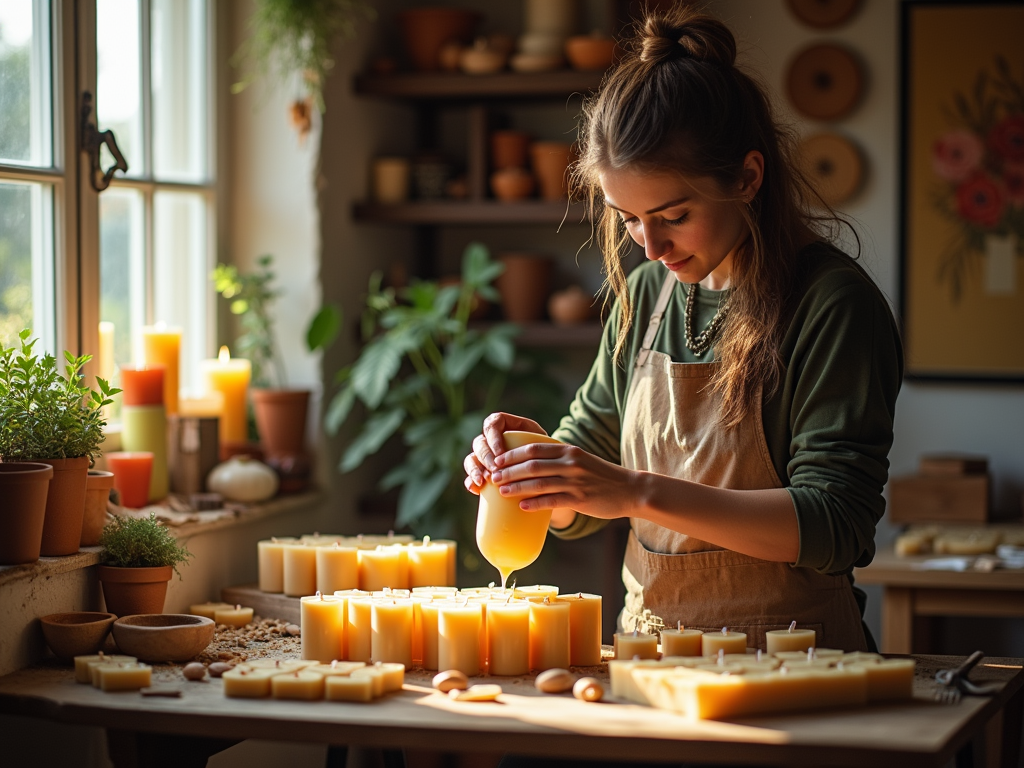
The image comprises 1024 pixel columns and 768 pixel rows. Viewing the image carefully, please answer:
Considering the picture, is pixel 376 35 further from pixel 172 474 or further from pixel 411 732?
pixel 411 732

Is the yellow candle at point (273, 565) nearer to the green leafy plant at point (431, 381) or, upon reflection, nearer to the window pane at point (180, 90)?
the green leafy plant at point (431, 381)

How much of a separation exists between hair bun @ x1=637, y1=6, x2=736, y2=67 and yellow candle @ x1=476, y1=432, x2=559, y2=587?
66cm

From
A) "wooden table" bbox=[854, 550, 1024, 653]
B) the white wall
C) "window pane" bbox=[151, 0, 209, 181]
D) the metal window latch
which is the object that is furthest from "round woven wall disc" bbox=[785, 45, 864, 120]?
the metal window latch

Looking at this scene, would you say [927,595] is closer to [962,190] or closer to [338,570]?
[962,190]

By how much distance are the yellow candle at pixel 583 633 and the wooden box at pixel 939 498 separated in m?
2.03

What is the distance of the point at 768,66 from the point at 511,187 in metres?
1.02

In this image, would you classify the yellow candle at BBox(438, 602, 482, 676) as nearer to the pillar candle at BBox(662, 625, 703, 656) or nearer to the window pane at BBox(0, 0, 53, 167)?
the pillar candle at BBox(662, 625, 703, 656)

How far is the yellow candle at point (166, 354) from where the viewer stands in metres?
2.68

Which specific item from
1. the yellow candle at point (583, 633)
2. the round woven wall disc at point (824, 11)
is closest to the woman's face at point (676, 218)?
the yellow candle at point (583, 633)

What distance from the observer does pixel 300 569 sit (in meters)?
2.22

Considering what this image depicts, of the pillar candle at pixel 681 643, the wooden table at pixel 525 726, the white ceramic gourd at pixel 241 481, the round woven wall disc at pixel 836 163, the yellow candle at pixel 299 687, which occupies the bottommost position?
the wooden table at pixel 525 726

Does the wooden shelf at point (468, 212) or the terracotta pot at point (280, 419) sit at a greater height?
the wooden shelf at point (468, 212)

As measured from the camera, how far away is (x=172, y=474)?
265cm

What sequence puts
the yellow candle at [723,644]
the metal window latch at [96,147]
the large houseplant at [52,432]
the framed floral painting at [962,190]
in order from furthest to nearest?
the framed floral painting at [962,190] < the metal window latch at [96,147] < the large houseplant at [52,432] < the yellow candle at [723,644]
